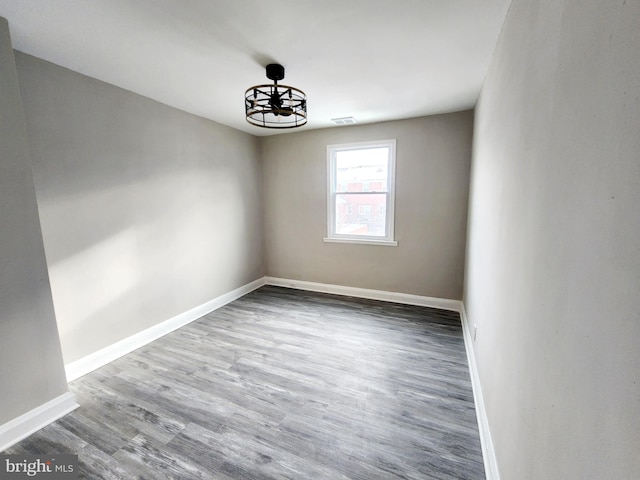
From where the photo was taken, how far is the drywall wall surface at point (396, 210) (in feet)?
11.4

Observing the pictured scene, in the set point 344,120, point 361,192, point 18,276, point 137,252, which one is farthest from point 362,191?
point 18,276

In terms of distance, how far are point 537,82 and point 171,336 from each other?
11.8 feet

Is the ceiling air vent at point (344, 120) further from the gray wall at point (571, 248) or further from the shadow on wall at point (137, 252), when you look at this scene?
the gray wall at point (571, 248)

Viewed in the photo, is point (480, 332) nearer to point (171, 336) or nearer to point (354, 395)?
point (354, 395)

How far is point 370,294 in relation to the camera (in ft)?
13.5

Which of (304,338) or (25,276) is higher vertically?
(25,276)

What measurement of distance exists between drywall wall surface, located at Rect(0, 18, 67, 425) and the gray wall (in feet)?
9.01

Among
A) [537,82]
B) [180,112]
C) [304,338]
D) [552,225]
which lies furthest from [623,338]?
[180,112]

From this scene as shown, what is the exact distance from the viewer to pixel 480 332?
82.3 inches

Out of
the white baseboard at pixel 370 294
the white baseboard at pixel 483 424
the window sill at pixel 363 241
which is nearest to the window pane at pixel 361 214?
the window sill at pixel 363 241

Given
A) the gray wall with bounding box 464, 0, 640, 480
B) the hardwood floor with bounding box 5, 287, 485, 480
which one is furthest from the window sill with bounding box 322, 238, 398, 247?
the gray wall with bounding box 464, 0, 640, 480

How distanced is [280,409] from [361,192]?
293cm

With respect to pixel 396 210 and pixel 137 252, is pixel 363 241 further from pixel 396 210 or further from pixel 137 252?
pixel 137 252

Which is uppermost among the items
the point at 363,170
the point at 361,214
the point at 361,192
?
the point at 363,170
